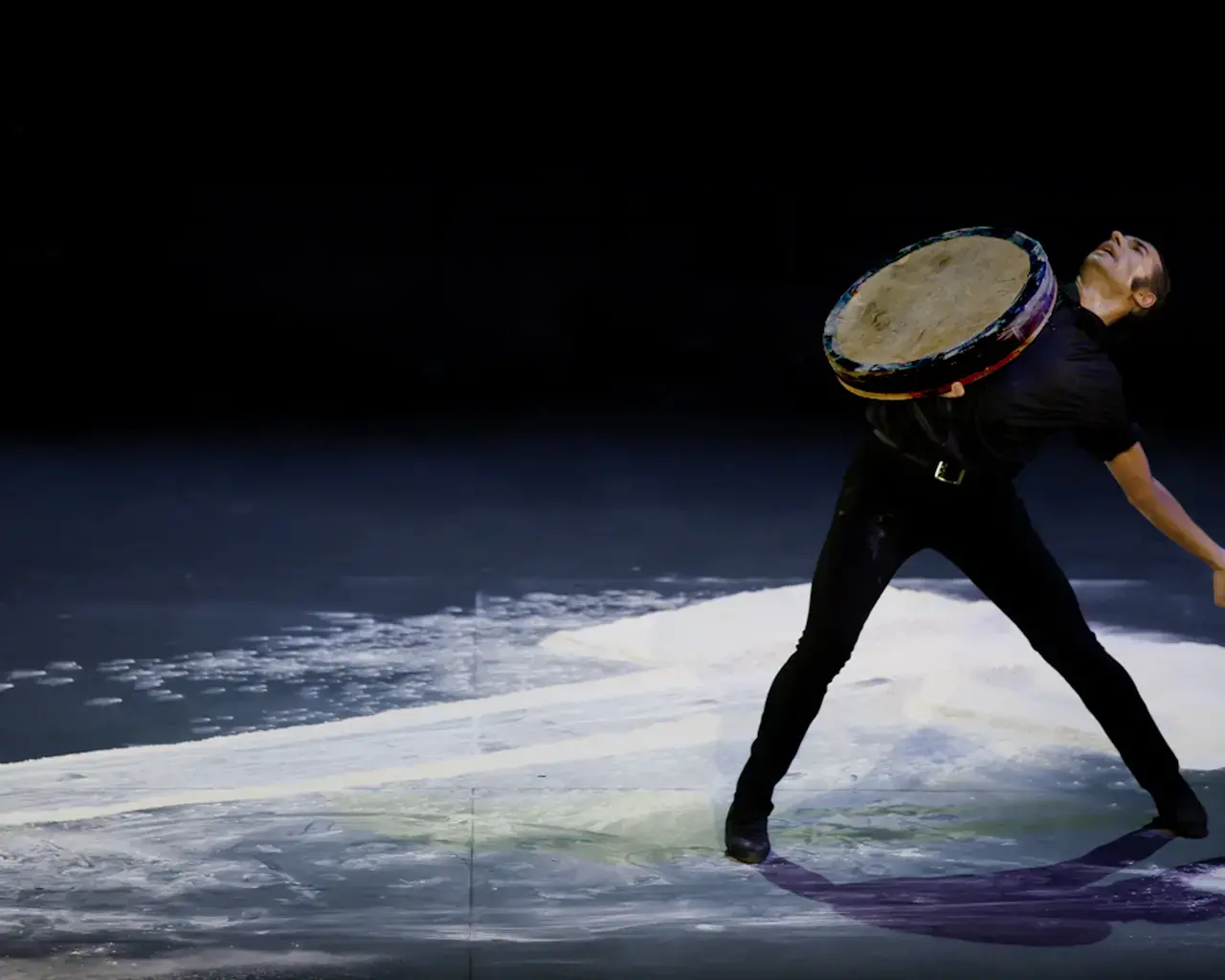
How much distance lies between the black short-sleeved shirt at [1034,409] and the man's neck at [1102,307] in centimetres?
4

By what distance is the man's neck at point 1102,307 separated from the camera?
142 inches

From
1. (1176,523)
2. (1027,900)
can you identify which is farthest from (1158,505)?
(1027,900)

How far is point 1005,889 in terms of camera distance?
359 cm

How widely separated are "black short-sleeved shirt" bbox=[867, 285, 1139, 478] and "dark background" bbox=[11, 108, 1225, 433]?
7465mm

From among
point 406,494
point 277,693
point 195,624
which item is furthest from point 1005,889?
point 406,494

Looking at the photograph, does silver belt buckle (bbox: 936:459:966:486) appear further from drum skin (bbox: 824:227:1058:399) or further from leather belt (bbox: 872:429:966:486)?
drum skin (bbox: 824:227:1058:399)

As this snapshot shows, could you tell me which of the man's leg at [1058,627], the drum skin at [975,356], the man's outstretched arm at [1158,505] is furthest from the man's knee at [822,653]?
the man's outstretched arm at [1158,505]

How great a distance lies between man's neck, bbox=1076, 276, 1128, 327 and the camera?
11.8ft

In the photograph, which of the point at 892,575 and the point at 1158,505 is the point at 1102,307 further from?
the point at 892,575

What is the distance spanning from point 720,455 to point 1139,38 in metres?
4.54

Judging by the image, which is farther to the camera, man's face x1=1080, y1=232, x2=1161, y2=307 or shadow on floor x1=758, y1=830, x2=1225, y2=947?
man's face x1=1080, y1=232, x2=1161, y2=307

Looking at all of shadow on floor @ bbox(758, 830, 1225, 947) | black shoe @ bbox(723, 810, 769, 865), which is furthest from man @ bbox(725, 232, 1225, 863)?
shadow on floor @ bbox(758, 830, 1225, 947)

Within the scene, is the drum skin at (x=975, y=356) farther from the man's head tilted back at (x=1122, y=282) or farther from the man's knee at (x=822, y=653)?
the man's knee at (x=822, y=653)

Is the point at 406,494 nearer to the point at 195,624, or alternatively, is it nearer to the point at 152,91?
the point at 195,624
